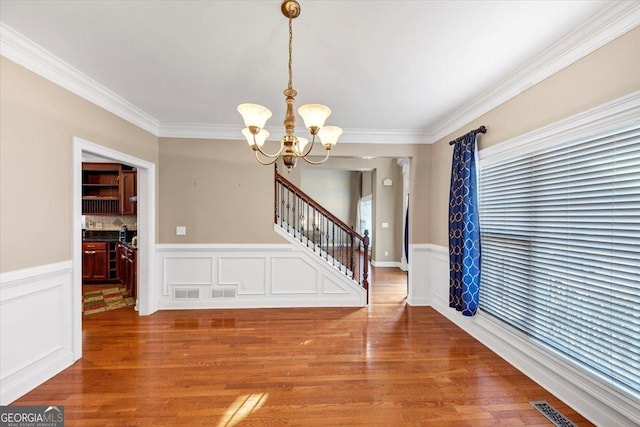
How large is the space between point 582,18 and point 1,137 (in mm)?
4103

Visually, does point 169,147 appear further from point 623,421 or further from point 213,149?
point 623,421

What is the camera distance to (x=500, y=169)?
2777mm

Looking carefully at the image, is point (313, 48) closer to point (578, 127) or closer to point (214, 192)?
point (578, 127)

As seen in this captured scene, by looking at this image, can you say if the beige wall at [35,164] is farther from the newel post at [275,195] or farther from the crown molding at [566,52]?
the crown molding at [566,52]

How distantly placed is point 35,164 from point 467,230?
409cm

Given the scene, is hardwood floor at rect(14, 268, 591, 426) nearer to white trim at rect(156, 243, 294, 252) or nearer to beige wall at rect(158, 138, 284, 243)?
white trim at rect(156, 243, 294, 252)

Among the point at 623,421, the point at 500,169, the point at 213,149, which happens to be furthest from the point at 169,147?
the point at 623,421

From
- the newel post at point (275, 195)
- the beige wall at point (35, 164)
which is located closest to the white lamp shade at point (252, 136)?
the beige wall at point (35, 164)

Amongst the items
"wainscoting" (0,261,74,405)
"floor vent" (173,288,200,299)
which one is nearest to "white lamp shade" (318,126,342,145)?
"wainscoting" (0,261,74,405)

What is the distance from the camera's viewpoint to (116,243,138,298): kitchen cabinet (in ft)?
13.8

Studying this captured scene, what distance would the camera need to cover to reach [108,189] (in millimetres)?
5781

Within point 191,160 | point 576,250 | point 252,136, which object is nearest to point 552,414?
point 576,250

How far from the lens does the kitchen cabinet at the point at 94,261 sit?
17.5 feet

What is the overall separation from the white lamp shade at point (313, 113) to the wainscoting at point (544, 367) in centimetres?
255
